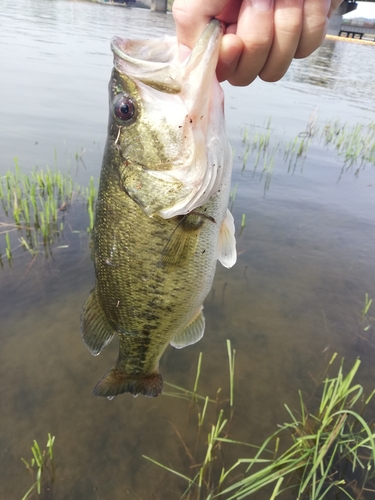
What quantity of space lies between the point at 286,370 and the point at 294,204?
11.0 feet

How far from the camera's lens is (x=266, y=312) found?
3912mm

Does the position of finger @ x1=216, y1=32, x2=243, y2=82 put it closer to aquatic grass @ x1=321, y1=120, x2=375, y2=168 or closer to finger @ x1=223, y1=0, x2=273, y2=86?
finger @ x1=223, y1=0, x2=273, y2=86

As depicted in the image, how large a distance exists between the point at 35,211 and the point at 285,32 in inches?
157

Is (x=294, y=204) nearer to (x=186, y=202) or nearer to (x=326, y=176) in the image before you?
(x=326, y=176)

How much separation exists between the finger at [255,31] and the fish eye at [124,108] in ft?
1.57

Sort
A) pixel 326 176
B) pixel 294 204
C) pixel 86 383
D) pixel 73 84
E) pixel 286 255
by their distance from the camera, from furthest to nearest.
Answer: pixel 73 84, pixel 326 176, pixel 294 204, pixel 286 255, pixel 86 383

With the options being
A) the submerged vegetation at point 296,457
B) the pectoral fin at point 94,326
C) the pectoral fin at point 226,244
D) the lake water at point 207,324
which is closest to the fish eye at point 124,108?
the pectoral fin at point 226,244

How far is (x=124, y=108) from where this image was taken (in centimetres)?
153

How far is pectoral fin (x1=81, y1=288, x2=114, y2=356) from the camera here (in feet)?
6.17

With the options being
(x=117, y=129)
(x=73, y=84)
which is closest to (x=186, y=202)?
(x=117, y=129)

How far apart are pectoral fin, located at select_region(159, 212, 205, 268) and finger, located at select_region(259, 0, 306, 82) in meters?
0.69

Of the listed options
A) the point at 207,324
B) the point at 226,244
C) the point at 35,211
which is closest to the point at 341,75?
the point at 35,211

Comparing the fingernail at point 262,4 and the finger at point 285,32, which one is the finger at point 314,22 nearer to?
the finger at point 285,32

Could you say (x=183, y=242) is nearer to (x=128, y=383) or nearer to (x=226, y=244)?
(x=226, y=244)
